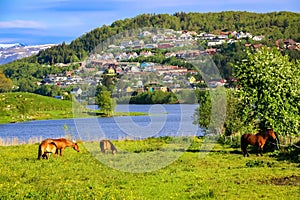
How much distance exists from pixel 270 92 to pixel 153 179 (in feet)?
38.9

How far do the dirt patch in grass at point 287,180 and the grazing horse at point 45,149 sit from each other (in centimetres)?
1130

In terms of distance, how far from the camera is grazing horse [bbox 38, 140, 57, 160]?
2309 cm

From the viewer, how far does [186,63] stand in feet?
142

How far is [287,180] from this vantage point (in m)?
16.6

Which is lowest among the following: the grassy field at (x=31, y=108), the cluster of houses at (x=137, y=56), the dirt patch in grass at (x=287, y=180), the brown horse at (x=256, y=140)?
the grassy field at (x=31, y=108)

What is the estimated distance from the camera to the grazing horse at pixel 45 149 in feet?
75.8

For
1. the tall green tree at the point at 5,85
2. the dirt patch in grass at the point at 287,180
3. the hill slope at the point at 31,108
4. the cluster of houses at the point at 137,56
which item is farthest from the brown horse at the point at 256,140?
the tall green tree at the point at 5,85

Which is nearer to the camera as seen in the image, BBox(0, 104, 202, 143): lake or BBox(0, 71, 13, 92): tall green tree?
BBox(0, 104, 202, 143): lake

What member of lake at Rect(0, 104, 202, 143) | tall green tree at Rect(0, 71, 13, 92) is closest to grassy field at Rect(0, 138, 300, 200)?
lake at Rect(0, 104, 202, 143)

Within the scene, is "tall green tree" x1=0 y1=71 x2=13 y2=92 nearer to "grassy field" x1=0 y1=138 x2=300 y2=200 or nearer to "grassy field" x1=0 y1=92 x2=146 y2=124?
"grassy field" x1=0 y1=92 x2=146 y2=124

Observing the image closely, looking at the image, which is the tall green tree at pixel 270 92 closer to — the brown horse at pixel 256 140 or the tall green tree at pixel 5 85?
the brown horse at pixel 256 140

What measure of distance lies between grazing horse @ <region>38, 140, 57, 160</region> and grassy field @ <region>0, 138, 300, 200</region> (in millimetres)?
379

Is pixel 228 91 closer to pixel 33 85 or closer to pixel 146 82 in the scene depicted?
pixel 146 82

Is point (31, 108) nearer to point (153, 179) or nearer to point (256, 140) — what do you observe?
point (256, 140)
